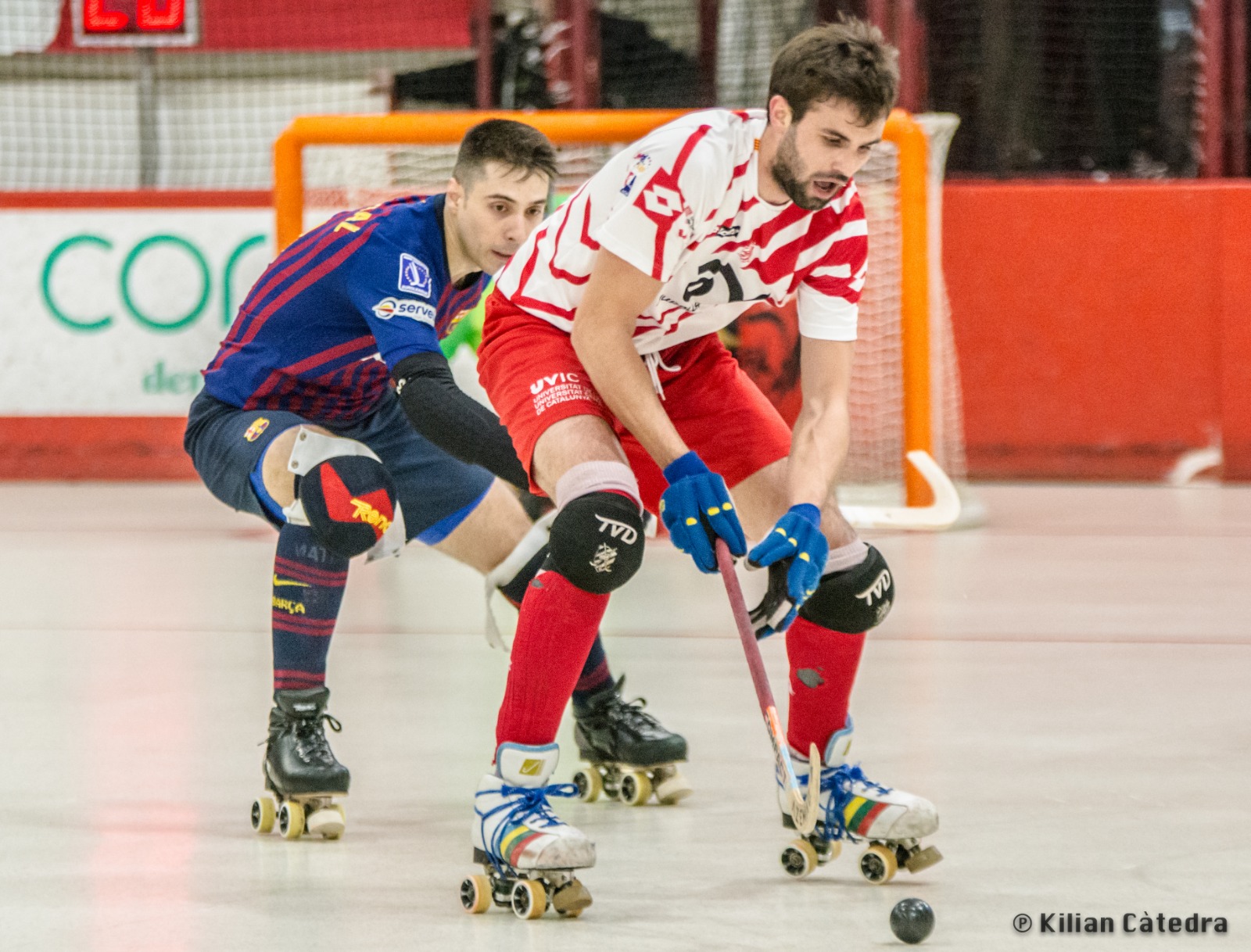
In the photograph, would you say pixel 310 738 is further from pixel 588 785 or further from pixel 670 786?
pixel 670 786

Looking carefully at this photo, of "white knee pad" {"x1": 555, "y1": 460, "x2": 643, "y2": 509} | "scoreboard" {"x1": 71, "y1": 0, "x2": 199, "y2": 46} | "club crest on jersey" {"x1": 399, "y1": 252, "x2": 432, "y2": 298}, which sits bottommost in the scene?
"white knee pad" {"x1": 555, "y1": 460, "x2": 643, "y2": 509}

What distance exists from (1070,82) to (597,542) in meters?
5.83

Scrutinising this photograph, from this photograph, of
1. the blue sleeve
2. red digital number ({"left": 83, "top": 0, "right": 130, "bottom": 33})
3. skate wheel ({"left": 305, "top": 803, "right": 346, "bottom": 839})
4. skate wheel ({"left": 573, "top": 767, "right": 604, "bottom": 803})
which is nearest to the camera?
skate wheel ({"left": 305, "top": 803, "right": 346, "bottom": 839})

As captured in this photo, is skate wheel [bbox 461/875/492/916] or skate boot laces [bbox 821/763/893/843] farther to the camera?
skate boot laces [bbox 821/763/893/843]

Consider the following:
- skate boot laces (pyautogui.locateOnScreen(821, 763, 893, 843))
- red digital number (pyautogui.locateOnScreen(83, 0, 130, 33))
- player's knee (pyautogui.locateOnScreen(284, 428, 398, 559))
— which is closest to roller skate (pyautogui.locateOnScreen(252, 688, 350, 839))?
player's knee (pyautogui.locateOnScreen(284, 428, 398, 559))

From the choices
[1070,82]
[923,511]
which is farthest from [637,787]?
[1070,82]

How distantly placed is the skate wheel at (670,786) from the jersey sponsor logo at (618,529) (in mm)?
703

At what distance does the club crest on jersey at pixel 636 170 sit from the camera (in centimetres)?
254

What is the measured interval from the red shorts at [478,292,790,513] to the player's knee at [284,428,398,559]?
0.74 ft

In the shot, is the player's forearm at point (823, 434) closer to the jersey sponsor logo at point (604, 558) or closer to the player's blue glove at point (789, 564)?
the player's blue glove at point (789, 564)

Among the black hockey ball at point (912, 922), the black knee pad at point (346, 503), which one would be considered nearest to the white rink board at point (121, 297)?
the black knee pad at point (346, 503)

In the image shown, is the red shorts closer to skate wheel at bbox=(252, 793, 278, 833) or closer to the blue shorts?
the blue shorts

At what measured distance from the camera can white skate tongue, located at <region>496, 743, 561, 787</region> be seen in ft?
7.88

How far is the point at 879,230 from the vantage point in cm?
646
